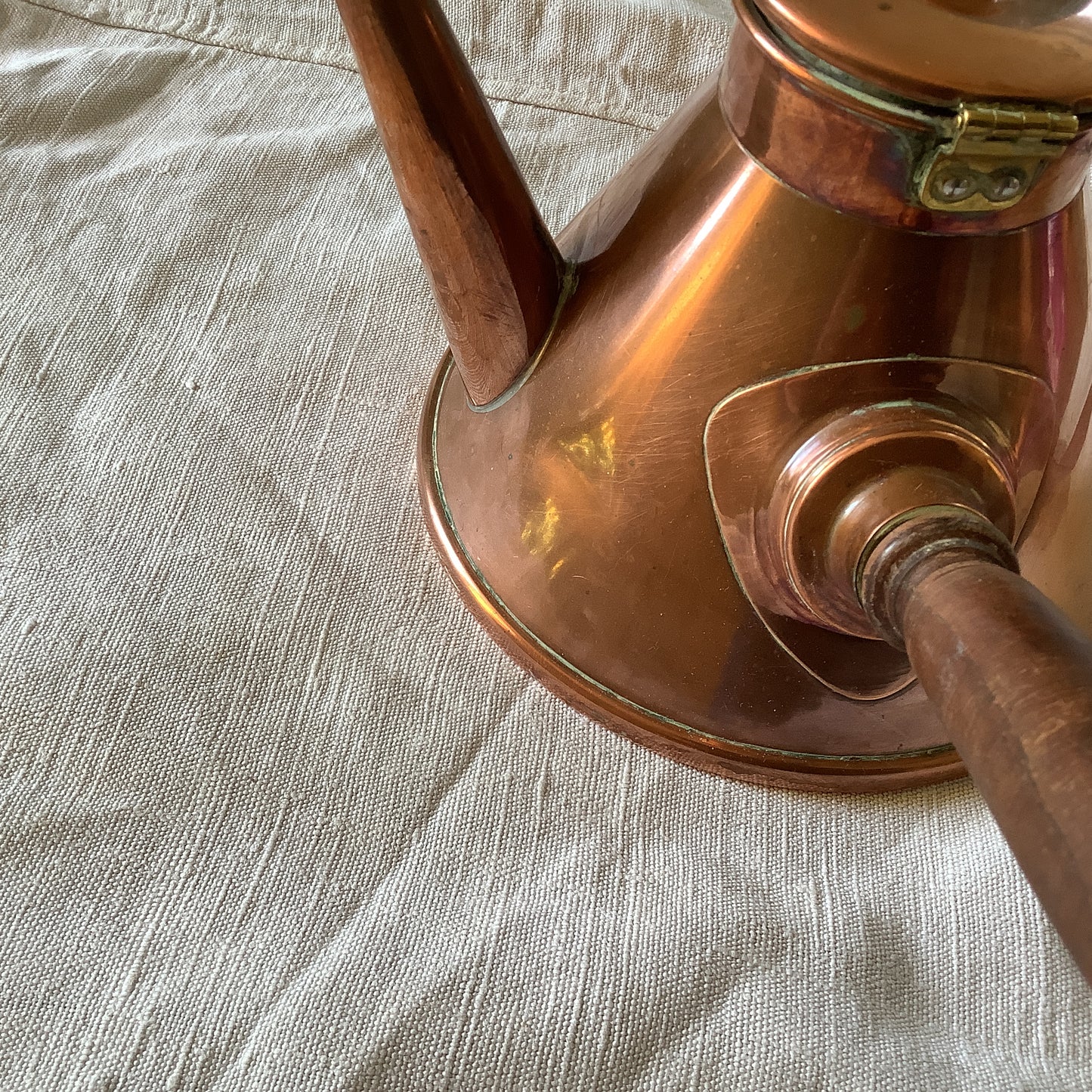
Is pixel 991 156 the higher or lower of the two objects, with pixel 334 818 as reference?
higher

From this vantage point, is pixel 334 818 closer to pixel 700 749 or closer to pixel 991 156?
pixel 700 749

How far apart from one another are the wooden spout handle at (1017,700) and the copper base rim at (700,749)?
5.8 inches

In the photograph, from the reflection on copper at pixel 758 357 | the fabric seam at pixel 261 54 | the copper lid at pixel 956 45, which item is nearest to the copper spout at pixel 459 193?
the reflection on copper at pixel 758 357

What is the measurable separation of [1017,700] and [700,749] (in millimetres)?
193

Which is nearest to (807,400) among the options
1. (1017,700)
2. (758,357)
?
(758,357)

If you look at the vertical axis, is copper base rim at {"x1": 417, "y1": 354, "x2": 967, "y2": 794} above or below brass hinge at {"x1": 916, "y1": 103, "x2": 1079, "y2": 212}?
below

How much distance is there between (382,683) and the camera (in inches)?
15.6

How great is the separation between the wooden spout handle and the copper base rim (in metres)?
0.15

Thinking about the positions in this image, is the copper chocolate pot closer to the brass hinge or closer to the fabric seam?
the brass hinge

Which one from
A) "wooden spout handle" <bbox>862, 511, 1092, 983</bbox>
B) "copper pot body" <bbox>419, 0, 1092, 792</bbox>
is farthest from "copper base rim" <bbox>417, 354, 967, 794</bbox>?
"wooden spout handle" <bbox>862, 511, 1092, 983</bbox>

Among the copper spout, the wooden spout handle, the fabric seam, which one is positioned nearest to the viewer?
the wooden spout handle

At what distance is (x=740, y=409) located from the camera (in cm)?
29

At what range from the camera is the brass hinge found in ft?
0.73

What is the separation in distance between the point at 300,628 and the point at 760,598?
190 mm
